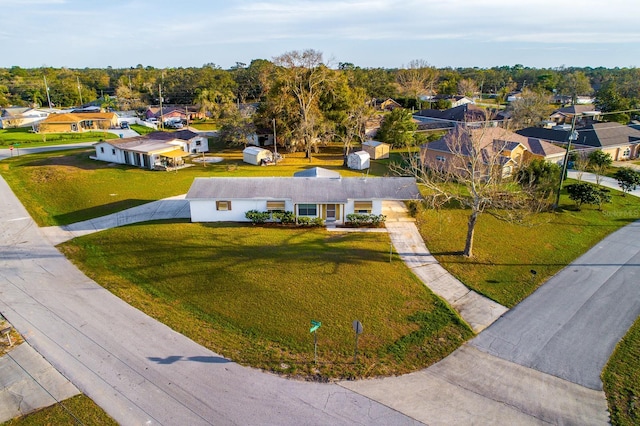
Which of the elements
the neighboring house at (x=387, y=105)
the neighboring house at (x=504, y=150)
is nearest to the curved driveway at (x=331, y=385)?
the neighboring house at (x=504, y=150)

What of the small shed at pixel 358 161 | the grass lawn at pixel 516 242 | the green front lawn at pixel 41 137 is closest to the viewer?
the grass lawn at pixel 516 242

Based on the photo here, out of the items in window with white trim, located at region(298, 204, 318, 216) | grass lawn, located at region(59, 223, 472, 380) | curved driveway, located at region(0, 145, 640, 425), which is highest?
window with white trim, located at region(298, 204, 318, 216)

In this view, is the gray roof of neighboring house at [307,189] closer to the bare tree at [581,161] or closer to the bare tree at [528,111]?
the bare tree at [581,161]

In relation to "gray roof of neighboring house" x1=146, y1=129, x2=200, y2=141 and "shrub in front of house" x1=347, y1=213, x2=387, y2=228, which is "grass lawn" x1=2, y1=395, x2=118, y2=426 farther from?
"gray roof of neighboring house" x1=146, y1=129, x2=200, y2=141

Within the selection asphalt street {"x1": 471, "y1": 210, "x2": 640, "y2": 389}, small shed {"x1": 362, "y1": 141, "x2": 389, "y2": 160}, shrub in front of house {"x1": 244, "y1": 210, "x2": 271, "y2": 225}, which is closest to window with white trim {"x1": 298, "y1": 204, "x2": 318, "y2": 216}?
shrub in front of house {"x1": 244, "y1": 210, "x2": 271, "y2": 225}

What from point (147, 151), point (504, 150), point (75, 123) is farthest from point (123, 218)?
point (75, 123)
